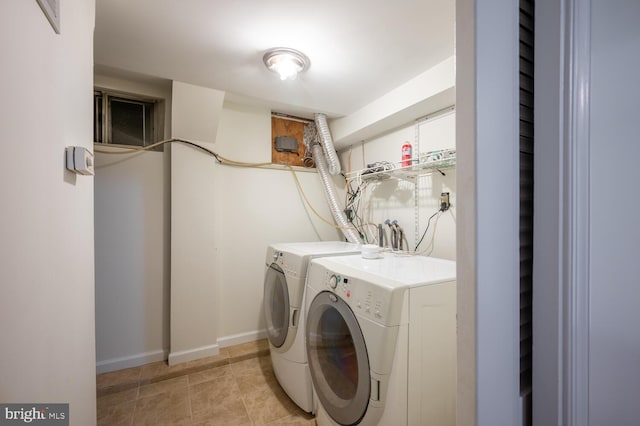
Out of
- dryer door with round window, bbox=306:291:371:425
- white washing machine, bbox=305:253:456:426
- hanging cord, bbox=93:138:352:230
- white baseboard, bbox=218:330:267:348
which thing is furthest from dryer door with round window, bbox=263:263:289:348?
hanging cord, bbox=93:138:352:230

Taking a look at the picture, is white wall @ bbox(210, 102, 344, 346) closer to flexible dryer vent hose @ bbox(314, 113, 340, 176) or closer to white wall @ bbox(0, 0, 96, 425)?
flexible dryer vent hose @ bbox(314, 113, 340, 176)

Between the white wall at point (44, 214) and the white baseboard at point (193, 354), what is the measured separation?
1.20 m

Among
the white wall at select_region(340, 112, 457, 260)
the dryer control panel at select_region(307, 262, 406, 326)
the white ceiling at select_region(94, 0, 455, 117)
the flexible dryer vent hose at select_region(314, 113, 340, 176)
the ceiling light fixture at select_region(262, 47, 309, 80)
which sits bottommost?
the dryer control panel at select_region(307, 262, 406, 326)

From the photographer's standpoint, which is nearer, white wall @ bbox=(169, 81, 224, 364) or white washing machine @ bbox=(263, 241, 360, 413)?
white washing machine @ bbox=(263, 241, 360, 413)

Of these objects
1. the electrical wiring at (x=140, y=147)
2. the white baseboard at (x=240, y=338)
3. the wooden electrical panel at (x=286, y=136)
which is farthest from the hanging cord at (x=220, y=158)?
the white baseboard at (x=240, y=338)

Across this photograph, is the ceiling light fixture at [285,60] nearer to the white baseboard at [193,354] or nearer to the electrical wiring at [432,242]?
the electrical wiring at [432,242]

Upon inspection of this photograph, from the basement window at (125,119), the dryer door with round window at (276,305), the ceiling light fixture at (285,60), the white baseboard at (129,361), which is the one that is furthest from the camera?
the basement window at (125,119)

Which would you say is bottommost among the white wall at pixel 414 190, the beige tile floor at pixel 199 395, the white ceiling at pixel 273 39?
the beige tile floor at pixel 199 395

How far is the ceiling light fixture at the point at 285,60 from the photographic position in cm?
152

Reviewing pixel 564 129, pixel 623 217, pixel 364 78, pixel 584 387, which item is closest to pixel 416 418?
pixel 584 387

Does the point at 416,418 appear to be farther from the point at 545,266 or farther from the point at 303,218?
the point at 303,218

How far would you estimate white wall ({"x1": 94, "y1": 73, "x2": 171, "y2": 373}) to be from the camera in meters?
1.92

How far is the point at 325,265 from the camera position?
1375mm

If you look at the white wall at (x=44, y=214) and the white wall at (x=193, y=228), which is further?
the white wall at (x=193, y=228)
